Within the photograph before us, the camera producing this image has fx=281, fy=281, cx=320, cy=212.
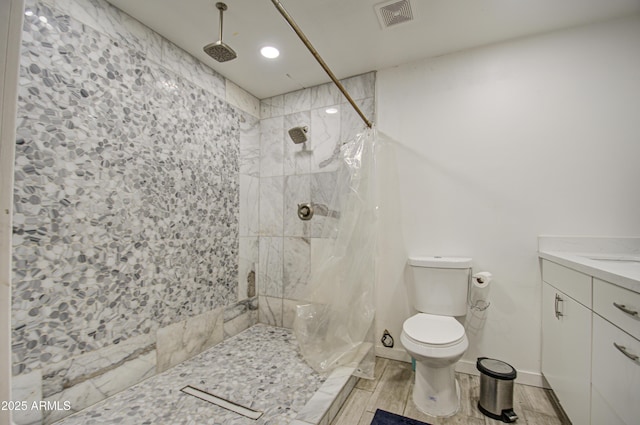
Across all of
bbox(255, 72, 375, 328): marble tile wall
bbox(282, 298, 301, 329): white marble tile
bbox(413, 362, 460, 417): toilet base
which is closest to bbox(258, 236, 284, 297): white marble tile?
bbox(255, 72, 375, 328): marble tile wall

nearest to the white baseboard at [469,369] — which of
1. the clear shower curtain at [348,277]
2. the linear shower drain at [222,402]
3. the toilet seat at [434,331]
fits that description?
the clear shower curtain at [348,277]

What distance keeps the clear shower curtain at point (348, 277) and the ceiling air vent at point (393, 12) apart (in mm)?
685

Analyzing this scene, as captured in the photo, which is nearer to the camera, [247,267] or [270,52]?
[270,52]

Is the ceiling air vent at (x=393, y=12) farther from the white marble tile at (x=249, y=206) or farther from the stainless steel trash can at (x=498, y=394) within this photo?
the stainless steel trash can at (x=498, y=394)

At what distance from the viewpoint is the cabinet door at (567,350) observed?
4.08ft

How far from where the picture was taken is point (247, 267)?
8.57 ft

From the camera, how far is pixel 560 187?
180cm

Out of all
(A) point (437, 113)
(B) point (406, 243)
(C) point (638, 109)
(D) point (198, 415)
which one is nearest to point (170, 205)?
(D) point (198, 415)

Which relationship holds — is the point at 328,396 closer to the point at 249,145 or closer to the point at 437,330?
the point at 437,330

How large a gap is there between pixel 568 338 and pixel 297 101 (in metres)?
2.58

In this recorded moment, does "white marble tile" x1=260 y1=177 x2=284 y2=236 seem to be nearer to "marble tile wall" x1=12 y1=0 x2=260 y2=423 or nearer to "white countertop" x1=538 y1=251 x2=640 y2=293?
"marble tile wall" x1=12 y1=0 x2=260 y2=423

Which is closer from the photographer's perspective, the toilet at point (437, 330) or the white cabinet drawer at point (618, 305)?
the white cabinet drawer at point (618, 305)

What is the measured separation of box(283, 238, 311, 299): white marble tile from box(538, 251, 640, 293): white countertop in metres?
1.74

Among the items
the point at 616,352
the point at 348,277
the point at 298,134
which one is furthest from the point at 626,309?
the point at 298,134
